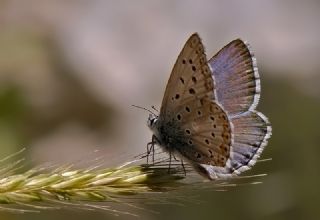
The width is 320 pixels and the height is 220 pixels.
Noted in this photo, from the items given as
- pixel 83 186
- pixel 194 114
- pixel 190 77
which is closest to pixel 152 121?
pixel 194 114

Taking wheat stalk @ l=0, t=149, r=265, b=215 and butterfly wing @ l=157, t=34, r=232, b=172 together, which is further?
butterfly wing @ l=157, t=34, r=232, b=172

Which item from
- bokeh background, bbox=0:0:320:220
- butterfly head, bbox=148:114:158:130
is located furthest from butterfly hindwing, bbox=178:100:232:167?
bokeh background, bbox=0:0:320:220

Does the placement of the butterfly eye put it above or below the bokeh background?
below

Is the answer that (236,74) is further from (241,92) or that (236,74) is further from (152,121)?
(152,121)

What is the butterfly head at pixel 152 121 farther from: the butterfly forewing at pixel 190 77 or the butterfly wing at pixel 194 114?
the butterfly forewing at pixel 190 77

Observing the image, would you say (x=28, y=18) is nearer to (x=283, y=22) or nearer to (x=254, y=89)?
(x=283, y=22)

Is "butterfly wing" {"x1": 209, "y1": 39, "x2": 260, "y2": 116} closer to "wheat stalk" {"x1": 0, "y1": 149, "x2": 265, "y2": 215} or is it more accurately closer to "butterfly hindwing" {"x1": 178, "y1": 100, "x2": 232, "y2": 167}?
"butterfly hindwing" {"x1": 178, "y1": 100, "x2": 232, "y2": 167}

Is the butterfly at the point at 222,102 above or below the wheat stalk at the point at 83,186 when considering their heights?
above

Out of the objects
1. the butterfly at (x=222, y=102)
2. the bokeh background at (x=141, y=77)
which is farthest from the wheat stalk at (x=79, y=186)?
the bokeh background at (x=141, y=77)
